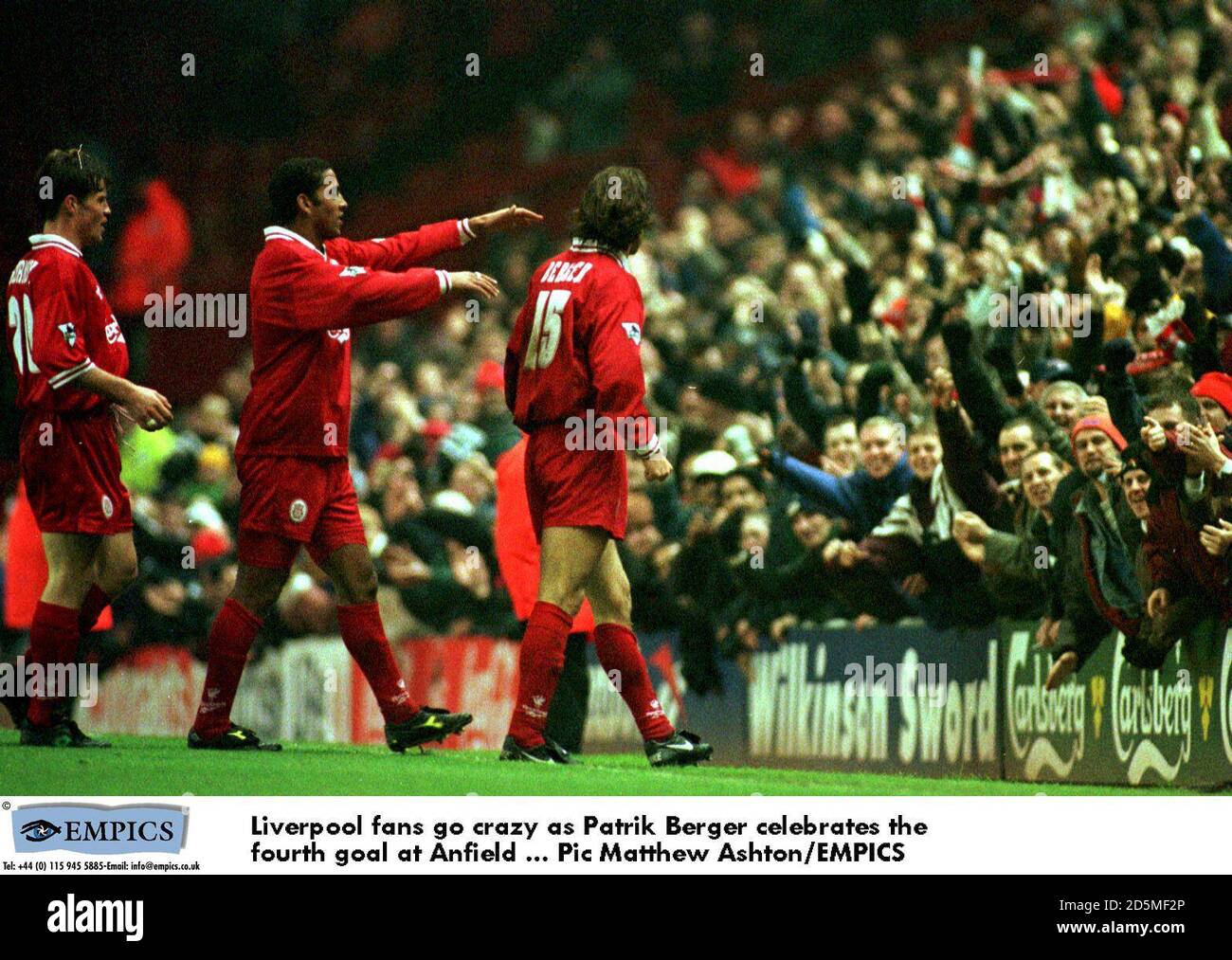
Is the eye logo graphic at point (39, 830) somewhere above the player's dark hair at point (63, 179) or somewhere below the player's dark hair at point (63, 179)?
below

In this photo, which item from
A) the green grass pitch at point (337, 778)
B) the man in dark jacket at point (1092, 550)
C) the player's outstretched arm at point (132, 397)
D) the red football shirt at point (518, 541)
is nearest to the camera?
the green grass pitch at point (337, 778)

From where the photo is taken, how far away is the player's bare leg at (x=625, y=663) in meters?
6.13

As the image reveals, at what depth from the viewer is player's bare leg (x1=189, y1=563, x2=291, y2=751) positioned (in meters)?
6.08

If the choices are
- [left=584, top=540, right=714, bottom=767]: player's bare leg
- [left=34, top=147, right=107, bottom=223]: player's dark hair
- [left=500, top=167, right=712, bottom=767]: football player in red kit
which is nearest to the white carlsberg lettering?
[left=584, top=540, right=714, bottom=767]: player's bare leg

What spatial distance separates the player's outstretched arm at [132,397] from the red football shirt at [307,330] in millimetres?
273

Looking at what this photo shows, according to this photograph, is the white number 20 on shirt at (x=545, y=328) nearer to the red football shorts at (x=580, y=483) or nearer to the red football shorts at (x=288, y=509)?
the red football shorts at (x=580, y=483)

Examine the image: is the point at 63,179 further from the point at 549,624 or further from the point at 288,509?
the point at 549,624

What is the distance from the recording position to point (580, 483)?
19.9 feet

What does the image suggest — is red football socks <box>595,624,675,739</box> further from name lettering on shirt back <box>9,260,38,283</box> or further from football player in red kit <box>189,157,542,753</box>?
name lettering on shirt back <box>9,260,38,283</box>

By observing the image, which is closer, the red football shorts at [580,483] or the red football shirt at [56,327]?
the red football shorts at [580,483]

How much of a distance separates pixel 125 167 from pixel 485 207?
3.88m

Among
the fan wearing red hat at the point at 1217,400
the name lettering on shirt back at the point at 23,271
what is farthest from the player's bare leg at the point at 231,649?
the fan wearing red hat at the point at 1217,400

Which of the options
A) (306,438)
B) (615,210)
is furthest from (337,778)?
(615,210)
